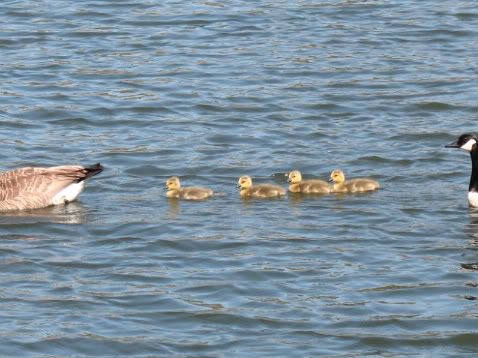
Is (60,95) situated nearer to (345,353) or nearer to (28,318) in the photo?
(28,318)

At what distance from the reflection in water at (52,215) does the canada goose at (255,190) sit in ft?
4.85

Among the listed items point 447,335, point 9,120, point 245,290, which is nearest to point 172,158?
point 9,120

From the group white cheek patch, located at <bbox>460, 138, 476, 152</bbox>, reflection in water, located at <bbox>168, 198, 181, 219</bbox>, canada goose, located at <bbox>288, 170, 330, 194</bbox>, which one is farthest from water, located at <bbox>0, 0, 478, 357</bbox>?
white cheek patch, located at <bbox>460, 138, 476, 152</bbox>

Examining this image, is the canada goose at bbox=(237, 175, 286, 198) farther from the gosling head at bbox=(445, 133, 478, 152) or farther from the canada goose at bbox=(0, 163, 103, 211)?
the gosling head at bbox=(445, 133, 478, 152)

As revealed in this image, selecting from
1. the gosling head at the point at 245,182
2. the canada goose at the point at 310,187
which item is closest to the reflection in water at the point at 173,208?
the gosling head at the point at 245,182

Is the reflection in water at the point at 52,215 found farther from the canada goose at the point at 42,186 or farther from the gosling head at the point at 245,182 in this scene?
the gosling head at the point at 245,182

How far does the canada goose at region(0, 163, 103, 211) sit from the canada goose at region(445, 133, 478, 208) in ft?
11.2

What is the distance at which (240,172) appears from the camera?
15250 mm

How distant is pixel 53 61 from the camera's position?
20.0 metres

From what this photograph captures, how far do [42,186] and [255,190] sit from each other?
201cm

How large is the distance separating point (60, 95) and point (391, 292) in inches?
303

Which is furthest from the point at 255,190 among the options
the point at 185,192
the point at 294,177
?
the point at 185,192

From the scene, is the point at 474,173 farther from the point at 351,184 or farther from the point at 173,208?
the point at 173,208

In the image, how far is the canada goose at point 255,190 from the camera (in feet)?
46.1
